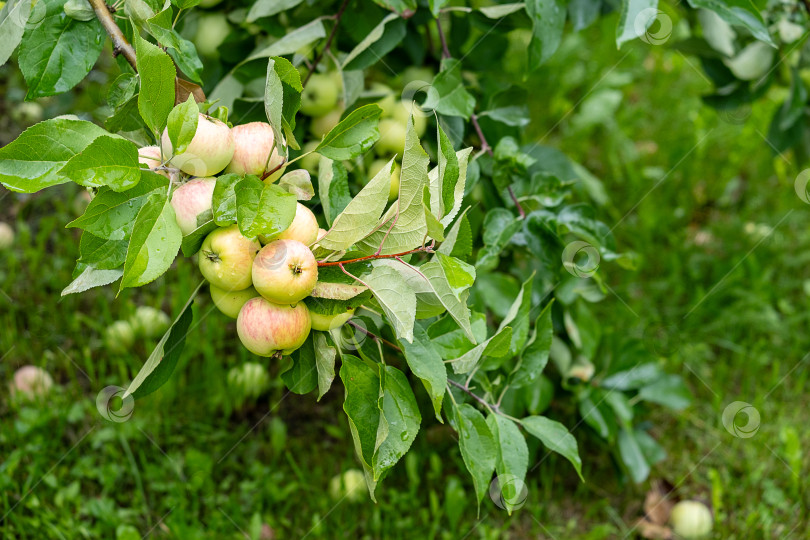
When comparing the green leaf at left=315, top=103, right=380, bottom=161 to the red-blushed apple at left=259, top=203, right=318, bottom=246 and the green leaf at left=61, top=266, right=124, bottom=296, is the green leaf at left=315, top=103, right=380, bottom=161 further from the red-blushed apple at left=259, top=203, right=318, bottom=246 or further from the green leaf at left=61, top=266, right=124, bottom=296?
the green leaf at left=61, top=266, right=124, bottom=296

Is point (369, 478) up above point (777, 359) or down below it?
above

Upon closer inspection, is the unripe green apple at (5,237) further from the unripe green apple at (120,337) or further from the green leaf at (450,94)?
the green leaf at (450,94)

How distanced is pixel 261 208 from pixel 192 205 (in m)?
0.09

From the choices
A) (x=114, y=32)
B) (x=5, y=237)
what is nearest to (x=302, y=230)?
(x=114, y=32)

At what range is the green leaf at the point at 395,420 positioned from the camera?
713 millimetres

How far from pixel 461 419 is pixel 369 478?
0.41 ft

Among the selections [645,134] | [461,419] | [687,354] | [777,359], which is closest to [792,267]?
[777,359]

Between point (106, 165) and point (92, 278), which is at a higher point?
point (106, 165)

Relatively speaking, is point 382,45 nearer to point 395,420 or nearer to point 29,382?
point 395,420

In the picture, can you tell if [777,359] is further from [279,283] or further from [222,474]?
[279,283]

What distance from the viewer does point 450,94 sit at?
1.02 meters

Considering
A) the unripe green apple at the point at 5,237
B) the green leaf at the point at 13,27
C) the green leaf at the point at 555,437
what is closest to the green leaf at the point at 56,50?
the green leaf at the point at 13,27

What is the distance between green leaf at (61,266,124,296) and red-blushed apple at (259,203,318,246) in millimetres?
145

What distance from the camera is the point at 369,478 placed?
0.79m
